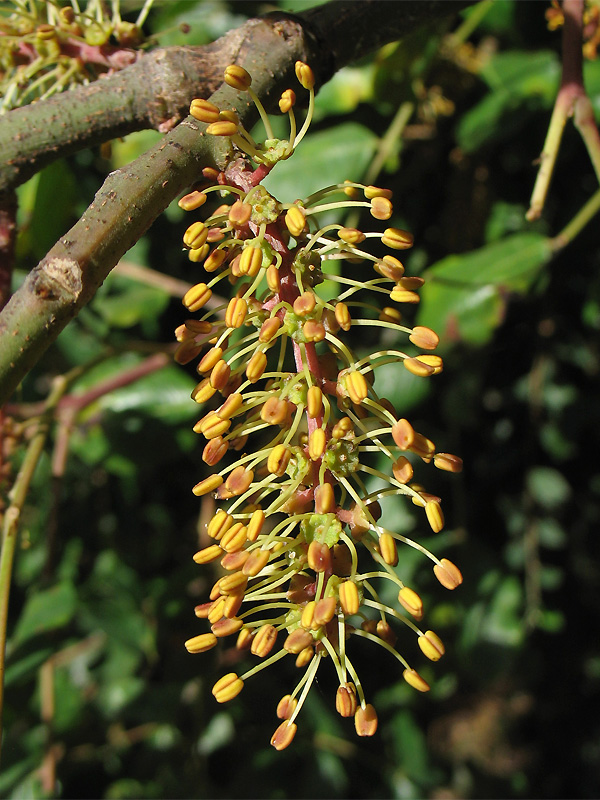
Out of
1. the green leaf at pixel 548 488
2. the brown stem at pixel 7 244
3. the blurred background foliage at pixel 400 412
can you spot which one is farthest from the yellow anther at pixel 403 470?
the green leaf at pixel 548 488

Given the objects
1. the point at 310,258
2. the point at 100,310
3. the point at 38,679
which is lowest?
the point at 38,679

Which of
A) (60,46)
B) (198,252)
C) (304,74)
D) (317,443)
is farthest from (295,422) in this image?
(60,46)

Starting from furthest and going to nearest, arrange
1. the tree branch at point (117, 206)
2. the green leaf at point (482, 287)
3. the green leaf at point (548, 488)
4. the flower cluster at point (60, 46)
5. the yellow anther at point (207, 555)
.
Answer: the green leaf at point (548, 488)
the green leaf at point (482, 287)
the flower cluster at point (60, 46)
the yellow anther at point (207, 555)
the tree branch at point (117, 206)

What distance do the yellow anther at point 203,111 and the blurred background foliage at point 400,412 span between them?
48cm

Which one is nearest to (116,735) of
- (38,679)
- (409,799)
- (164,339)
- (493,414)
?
(38,679)

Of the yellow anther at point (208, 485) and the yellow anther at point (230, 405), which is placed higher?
the yellow anther at point (230, 405)

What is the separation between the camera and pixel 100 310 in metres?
1.16

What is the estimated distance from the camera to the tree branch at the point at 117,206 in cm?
40

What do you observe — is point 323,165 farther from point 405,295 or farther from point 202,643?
point 202,643

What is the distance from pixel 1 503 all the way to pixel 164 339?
50cm

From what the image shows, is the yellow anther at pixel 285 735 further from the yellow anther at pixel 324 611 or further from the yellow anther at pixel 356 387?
the yellow anther at pixel 356 387

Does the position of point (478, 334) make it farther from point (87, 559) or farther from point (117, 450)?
point (87, 559)

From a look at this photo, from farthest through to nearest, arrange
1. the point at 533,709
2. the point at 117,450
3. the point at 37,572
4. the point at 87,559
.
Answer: the point at 533,709
the point at 87,559
the point at 37,572
the point at 117,450

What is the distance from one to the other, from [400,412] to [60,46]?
583 millimetres
